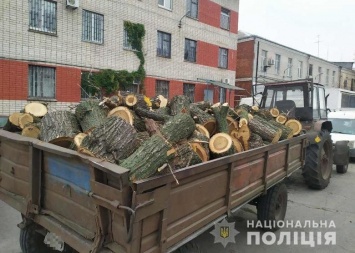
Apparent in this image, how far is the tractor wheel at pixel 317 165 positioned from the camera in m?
6.36

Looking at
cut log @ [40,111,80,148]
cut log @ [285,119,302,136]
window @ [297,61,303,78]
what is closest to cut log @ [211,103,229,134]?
cut log @ [40,111,80,148]

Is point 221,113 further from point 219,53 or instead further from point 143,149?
point 219,53

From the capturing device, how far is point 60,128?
133 inches

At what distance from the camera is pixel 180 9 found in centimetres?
1844

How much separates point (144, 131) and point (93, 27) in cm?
1223

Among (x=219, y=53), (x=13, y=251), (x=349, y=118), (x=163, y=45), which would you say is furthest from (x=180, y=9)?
(x=13, y=251)

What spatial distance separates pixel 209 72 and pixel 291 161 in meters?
16.8

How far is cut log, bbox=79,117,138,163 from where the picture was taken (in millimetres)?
2617

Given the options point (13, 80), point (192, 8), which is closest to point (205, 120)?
point (13, 80)

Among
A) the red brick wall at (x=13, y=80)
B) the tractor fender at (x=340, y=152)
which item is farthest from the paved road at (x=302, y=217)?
the red brick wall at (x=13, y=80)

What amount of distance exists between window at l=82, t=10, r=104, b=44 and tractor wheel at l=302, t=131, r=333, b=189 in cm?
1143

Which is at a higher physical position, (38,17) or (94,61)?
A: (38,17)

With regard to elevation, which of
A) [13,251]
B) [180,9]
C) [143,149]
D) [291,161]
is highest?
[180,9]

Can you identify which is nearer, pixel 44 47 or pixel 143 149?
pixel 143 149
